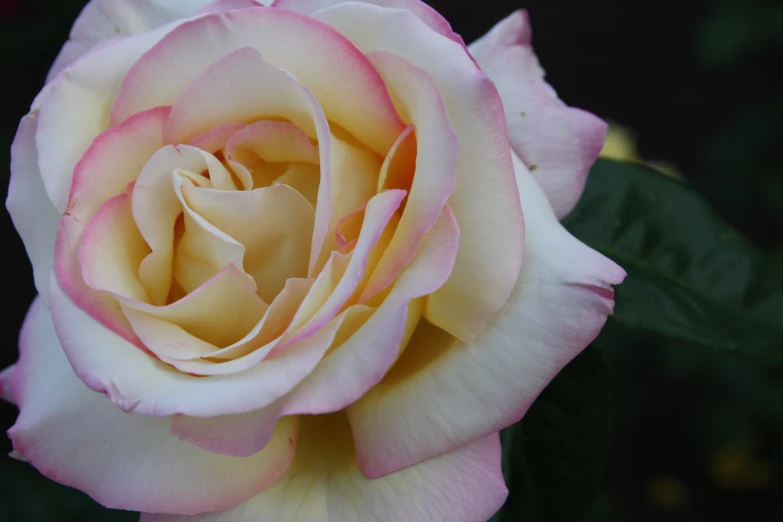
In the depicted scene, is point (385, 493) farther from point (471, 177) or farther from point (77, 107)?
point (77, 107)

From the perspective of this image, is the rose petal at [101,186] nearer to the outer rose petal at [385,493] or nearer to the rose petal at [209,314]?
the rose petal at [209,314]

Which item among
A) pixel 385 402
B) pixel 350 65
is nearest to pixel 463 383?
pixel 385 402

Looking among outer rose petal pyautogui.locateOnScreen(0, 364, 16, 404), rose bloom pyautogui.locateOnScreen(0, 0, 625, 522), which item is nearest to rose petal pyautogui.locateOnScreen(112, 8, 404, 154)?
rose bloom pyautogui.locateOnScreen(0, 0, 625, 522)

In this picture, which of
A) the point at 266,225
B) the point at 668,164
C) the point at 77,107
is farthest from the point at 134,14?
the point at 668,164

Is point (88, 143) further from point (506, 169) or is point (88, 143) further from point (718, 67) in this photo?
point (718, 67)

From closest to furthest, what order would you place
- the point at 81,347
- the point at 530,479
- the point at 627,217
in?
the point at 81,347
the point at 530,479
the point at 627,217

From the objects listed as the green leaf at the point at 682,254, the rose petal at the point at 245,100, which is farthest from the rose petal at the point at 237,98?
the green leaf at the point at 682,254
